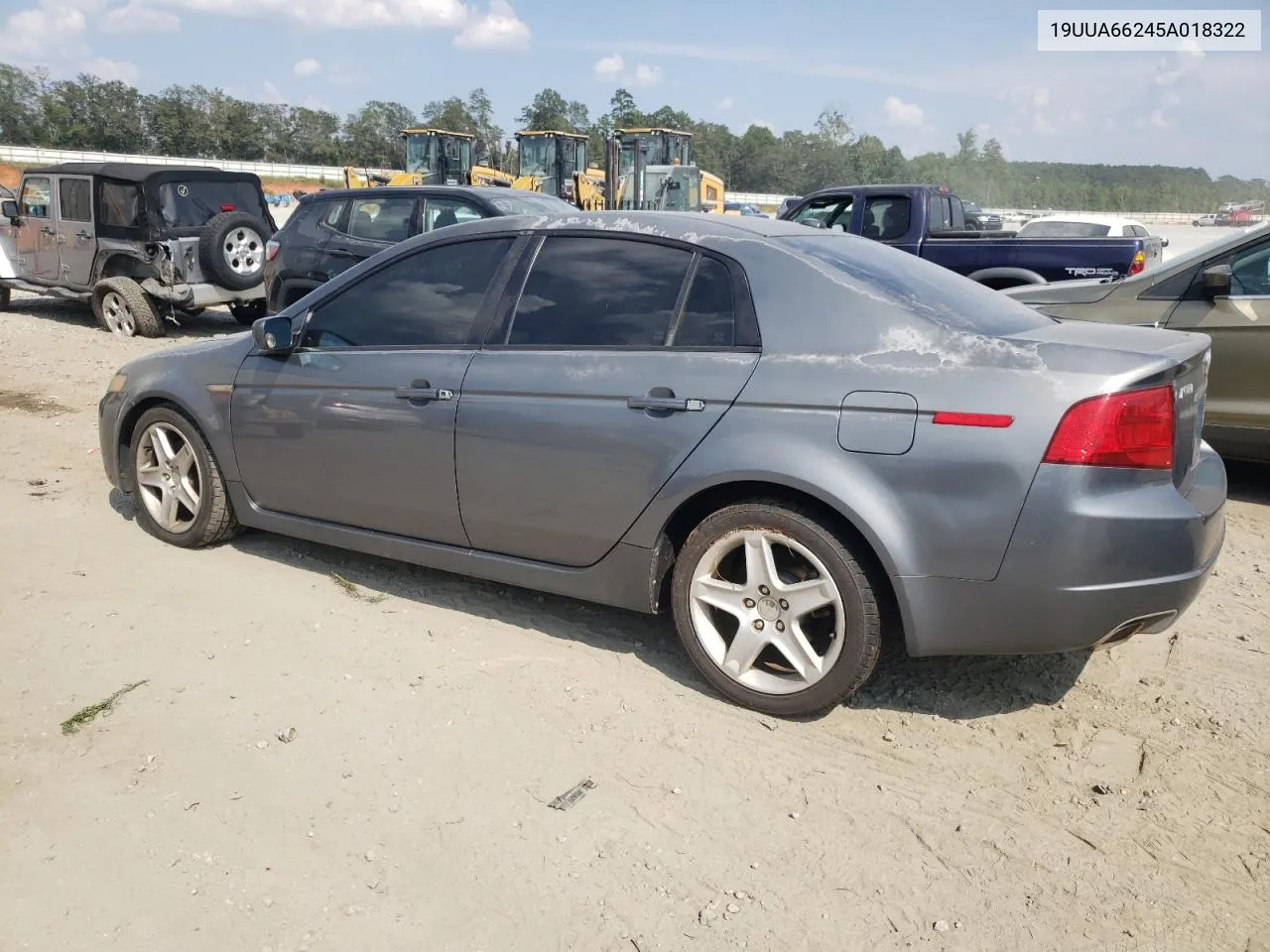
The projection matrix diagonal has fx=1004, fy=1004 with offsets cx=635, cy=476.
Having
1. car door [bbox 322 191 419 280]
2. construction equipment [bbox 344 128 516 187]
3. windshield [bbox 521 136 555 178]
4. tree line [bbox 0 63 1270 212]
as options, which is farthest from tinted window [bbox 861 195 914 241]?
tree line [bbox 0 63 1270 212]

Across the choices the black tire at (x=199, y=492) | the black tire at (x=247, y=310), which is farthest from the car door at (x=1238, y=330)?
the black tire at (x=247, y=310)

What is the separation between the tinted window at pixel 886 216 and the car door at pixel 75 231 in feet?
29.5

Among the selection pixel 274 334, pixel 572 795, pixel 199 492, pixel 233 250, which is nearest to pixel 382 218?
pixel 233 250

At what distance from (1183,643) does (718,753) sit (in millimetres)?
2035

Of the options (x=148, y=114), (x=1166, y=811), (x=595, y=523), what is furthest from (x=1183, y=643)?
(x=148, y=114)

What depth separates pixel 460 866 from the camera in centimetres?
260

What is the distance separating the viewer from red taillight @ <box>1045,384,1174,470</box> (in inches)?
110

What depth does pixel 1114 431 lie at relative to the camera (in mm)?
2824

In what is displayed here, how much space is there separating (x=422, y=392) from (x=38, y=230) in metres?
11.2

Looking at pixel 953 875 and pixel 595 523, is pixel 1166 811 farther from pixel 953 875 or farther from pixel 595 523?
pixel 595 523

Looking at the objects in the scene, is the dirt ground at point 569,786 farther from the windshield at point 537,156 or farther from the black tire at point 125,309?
the windshield at point 537,156

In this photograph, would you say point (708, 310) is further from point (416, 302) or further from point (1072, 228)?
point (1072, 228)

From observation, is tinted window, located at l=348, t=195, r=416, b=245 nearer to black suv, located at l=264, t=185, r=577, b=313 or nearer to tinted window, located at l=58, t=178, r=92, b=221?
black suv, located at l=264, t=185, r=577, b=313

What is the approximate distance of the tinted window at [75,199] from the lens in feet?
38.5
